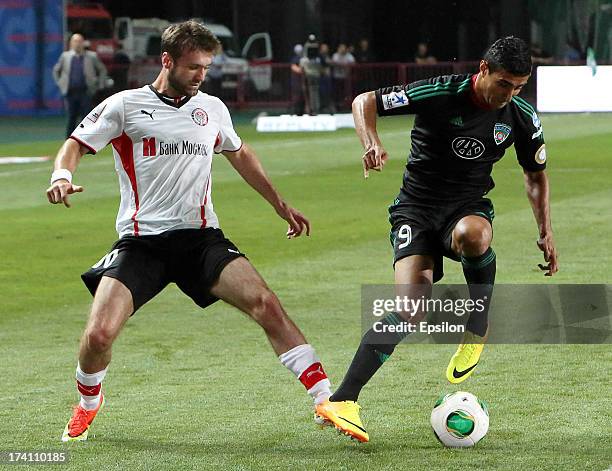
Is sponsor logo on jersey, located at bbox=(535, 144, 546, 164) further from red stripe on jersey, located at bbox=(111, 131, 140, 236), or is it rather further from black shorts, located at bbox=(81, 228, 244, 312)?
red stripe on jersey, located at bbox=(111, 131, 140, 236)

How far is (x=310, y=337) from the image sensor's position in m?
9.77

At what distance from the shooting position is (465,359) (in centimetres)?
775

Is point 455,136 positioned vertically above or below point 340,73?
above

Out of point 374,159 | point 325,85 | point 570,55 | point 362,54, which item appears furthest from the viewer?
point 362,54

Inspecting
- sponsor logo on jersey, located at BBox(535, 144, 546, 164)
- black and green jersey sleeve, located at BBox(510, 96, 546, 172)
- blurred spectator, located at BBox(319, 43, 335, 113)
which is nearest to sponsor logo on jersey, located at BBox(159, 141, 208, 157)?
black and green jersey sleeve, located at BBox(510, 96, 546, 172)

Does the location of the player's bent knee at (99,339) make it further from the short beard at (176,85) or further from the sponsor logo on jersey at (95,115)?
the short beard at (176,85)

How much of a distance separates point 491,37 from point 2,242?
3835 cm

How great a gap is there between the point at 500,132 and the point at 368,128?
680 millimetres

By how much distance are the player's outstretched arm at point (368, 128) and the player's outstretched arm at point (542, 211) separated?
37.4 inches

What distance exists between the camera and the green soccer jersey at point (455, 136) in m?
7.34

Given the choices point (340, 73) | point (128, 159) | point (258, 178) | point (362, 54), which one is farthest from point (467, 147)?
point (362, 54)

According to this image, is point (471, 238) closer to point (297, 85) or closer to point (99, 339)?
point (99, 339)

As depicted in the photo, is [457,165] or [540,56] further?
[540,56]

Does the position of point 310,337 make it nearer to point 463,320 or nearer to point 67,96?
point 463,320
